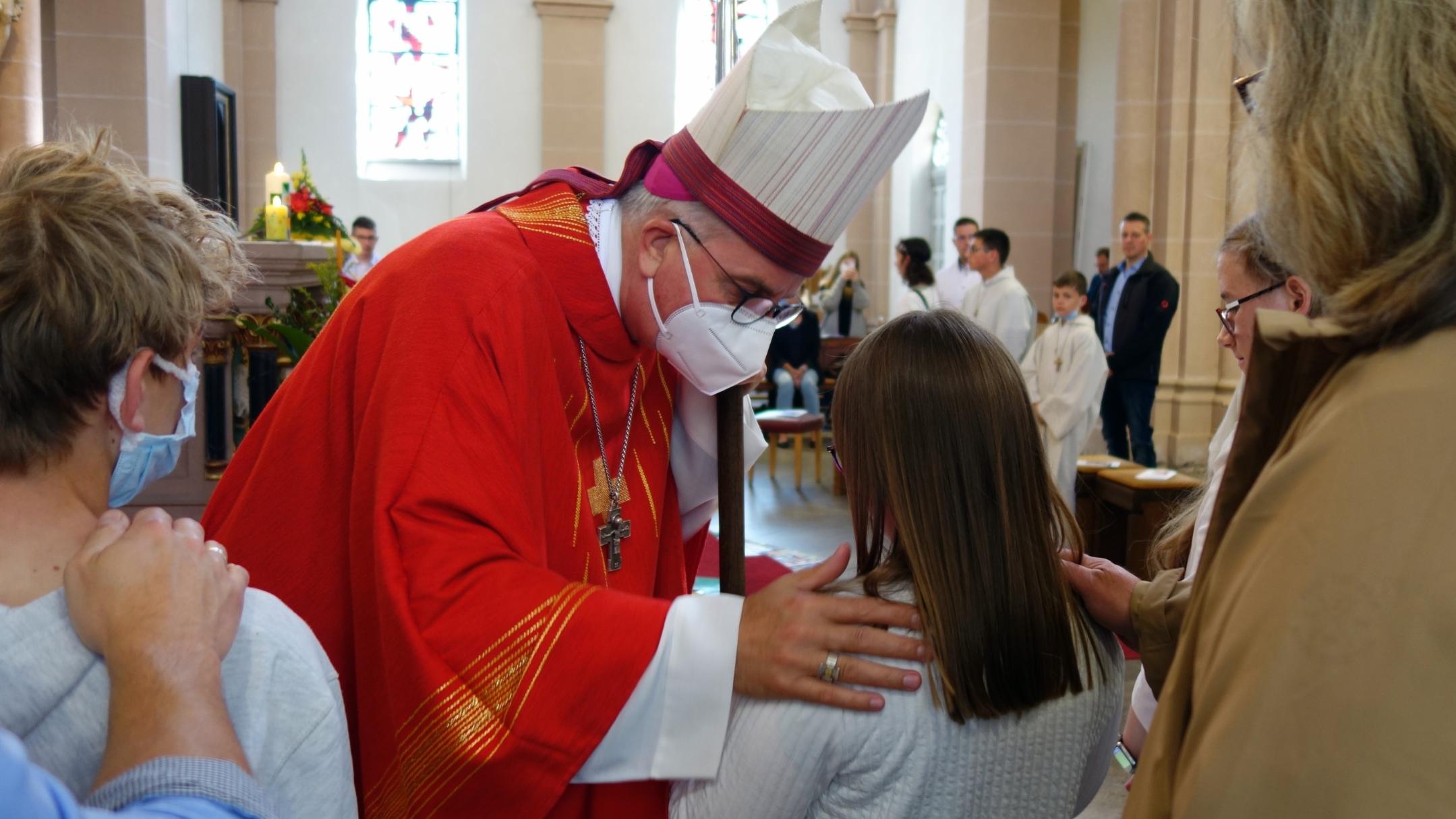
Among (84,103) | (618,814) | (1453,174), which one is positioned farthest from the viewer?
(84,103)

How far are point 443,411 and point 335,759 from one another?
505mm

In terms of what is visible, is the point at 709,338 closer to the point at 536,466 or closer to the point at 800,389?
the point at 536,466

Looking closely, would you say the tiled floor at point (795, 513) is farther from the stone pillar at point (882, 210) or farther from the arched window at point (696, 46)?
the arched window at point (696, 46)

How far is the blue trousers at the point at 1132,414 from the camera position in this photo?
25.7 feet

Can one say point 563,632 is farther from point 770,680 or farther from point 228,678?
point 228,678

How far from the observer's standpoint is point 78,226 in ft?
3.44

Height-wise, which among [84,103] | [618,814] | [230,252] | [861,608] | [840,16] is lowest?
[618,814]

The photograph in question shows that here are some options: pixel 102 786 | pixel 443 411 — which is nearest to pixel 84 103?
pixel 443 411

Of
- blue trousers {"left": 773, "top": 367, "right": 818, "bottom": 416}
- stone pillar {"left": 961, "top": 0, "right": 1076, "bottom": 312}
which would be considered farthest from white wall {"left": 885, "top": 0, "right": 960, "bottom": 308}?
blue trousers {"left": 773, "top": 367, "right": 818, "bottom": 416}

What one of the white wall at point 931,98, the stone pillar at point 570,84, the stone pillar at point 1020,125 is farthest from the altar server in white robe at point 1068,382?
the stone pillar at point 570,84

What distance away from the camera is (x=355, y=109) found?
1441 centimetres

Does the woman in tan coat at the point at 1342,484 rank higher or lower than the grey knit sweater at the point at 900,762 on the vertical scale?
higher

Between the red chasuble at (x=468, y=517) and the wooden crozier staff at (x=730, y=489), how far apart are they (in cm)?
12

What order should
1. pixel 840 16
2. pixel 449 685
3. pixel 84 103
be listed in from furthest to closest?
pixel 840 16
pixel 84 103
pixel 449 685
